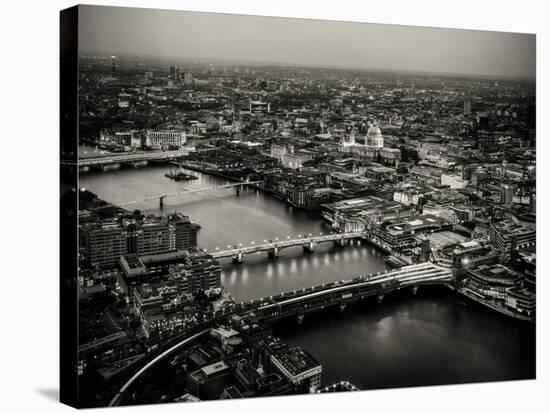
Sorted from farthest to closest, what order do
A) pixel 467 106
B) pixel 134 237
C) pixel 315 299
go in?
pixel 467 106
pixel 315 299
pixel 134 237

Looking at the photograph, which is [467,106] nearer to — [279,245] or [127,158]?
[279,245]

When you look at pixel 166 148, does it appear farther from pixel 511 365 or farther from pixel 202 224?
pixel 511 365

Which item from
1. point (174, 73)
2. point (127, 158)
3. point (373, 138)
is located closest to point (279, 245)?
point (373, 138)

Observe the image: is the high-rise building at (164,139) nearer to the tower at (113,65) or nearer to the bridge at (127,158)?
the bridge at (127,158)

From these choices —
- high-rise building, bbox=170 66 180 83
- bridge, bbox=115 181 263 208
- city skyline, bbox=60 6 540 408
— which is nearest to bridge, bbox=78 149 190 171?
city skyline, bbox=60 6 540 408

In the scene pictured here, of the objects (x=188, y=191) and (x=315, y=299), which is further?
(x=315, y=299)

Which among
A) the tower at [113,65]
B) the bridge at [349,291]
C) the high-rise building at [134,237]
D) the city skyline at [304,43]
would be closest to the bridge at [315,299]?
the bridge at [349,291]

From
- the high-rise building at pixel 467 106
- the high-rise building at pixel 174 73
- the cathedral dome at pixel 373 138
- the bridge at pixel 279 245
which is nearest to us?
the high-rise building at pixel 174 73

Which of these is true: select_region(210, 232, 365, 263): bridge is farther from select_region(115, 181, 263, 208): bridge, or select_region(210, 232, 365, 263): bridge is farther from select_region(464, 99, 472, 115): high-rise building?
select_region(464, 99, 472, 115): high-rise building
